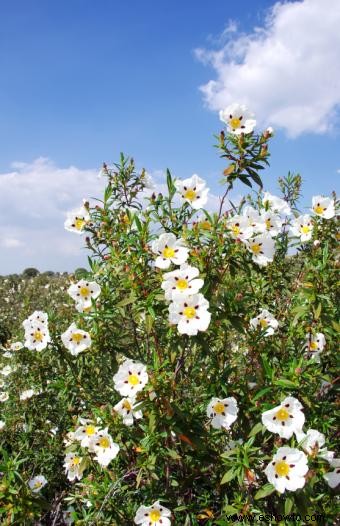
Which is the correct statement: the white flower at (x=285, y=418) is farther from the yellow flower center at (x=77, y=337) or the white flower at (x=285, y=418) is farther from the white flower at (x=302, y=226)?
the white flower at (x=302, y=226)

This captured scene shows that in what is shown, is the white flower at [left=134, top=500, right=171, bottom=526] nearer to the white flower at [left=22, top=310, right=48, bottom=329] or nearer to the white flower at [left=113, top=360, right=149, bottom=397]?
the white flower at [left=113, top=360, right=149, bottom=397]

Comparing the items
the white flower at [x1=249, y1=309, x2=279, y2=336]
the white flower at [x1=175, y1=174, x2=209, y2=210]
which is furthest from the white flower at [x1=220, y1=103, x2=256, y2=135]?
the white flower at [x1=249, y1=309, x2=279, y2=336]

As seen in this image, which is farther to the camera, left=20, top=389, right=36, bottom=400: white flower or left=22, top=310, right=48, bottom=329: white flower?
left=20, top=389, right=36, bottom=400: white flower

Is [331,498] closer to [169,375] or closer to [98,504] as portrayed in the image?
[169,375]

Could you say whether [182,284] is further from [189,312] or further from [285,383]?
[285,383]

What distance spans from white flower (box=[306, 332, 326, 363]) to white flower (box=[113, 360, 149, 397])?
122cm

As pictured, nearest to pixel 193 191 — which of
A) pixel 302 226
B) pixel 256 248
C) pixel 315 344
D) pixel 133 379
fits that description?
pixel 256 248

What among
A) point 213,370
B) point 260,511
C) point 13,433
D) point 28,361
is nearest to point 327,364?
point 213,370

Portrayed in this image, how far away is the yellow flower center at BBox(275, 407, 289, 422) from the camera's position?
2.63 meters

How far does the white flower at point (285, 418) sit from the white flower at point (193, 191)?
1.32 metres

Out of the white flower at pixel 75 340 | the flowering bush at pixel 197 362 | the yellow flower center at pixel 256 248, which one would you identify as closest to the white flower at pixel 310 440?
the flowering bush at pixel 197 362

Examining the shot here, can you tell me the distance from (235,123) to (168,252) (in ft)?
3.30

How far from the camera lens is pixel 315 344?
324 cm

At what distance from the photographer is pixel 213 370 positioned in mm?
3348
